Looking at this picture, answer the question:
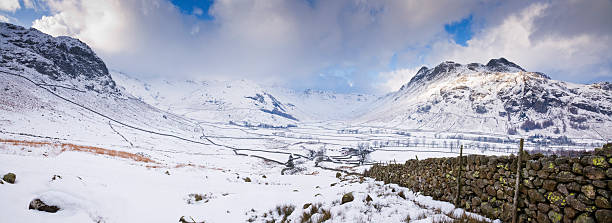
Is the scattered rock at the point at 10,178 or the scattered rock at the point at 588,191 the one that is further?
the scattered rock at the point at 10,178

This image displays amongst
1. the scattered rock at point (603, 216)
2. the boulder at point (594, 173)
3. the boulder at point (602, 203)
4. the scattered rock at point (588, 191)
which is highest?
the boulder at point (594, 173)

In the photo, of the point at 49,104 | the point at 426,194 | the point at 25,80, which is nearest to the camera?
the point at 426,194

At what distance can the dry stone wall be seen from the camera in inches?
204

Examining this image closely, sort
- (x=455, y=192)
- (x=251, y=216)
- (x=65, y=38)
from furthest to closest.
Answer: (x=65, y=38)
(x=455, y=192)
(x=251, y=216)

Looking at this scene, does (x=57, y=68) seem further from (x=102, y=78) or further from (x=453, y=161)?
(x=453, y=161)

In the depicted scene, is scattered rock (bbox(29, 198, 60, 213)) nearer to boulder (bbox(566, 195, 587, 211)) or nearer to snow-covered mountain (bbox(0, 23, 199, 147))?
boulder (bbox(566, 195, 587, 211))

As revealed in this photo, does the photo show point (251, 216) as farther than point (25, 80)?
No

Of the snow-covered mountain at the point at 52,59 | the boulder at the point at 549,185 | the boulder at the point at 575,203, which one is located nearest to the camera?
the boulder at the point at 575,203

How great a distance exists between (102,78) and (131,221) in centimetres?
22118

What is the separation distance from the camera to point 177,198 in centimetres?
1079

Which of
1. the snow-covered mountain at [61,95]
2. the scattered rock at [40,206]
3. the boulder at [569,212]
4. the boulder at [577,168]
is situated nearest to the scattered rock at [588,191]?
the boulder at [577,168]

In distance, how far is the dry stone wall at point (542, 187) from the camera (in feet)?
17.0

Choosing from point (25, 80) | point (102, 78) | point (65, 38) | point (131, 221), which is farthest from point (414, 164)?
point (65, 38)

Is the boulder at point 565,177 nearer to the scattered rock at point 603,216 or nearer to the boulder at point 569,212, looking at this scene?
the boulder at point 569,212
